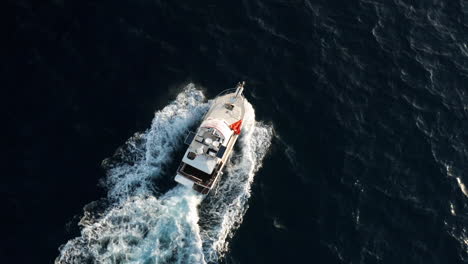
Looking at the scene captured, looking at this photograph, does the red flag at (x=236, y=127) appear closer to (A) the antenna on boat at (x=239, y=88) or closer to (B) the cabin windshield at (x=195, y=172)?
(A) the antenna on boat at (x=239, y=88)

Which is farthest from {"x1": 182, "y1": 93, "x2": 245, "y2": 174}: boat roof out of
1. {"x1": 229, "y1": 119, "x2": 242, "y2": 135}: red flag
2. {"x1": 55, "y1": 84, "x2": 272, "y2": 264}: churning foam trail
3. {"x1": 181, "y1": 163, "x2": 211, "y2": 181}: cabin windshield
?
{"x1": 55, "y1": 84, "x2": 272, "y2": 264}: churning foam trail

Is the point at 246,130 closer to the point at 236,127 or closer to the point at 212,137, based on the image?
the point at 236,127

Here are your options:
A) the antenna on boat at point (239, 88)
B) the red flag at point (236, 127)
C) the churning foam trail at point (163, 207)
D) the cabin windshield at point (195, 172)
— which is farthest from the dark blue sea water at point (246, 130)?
the antenna on boat at point (239, 88)

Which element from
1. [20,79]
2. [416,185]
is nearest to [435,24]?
[416,185]

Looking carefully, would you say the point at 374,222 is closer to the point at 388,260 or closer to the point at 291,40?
the point at 388,260

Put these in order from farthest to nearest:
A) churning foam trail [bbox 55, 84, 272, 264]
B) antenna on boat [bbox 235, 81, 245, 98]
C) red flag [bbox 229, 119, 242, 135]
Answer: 1. antenna on boat [bbox 235, 81, 245, 98]
2. red flag [bbox 229, 119, 242, 135]
3. churning foam trail [bbox 55, 84, 272, 264]

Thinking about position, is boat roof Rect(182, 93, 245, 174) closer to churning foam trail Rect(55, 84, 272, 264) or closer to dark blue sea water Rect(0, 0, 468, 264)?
churning foam trail Rect(55, 84, 272, 264)
